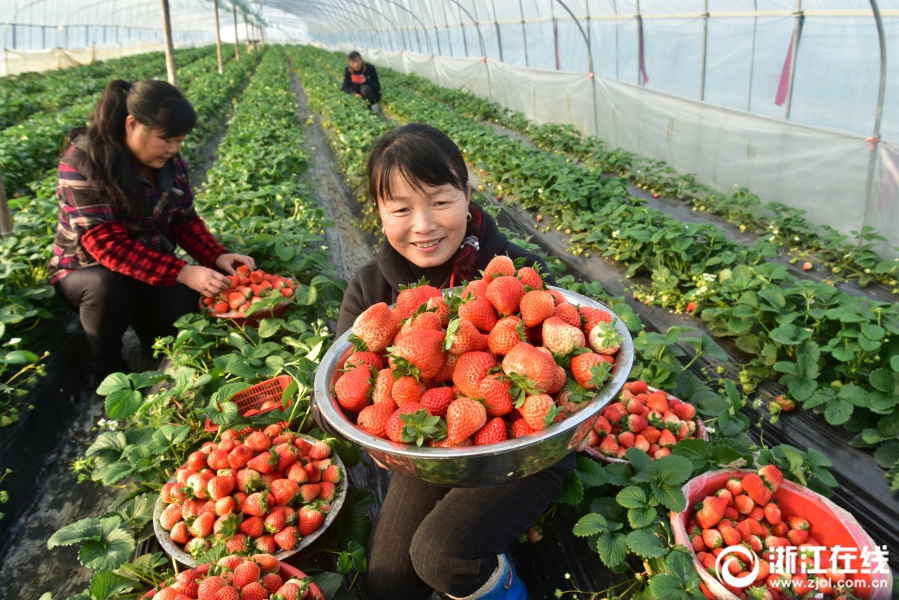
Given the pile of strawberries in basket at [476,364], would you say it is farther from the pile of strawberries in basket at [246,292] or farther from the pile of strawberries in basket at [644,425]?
the pile of strawberries in basket at [246,292]

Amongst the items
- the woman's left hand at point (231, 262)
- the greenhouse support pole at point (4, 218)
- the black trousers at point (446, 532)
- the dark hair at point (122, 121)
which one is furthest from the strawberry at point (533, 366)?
the greenhouse support pole at point (4, 218)

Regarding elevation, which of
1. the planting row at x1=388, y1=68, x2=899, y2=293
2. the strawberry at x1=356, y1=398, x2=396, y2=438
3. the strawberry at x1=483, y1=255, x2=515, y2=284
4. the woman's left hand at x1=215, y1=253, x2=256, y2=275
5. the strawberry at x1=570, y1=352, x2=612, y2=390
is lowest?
the planting row at x1=388, y1=68, x2=899, y2=293

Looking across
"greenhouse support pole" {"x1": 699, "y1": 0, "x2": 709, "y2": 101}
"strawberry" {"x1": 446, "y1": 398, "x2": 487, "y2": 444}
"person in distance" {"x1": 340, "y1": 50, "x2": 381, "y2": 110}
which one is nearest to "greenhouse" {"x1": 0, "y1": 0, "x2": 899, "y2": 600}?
"strawberry" {"x1": 446, "y1": 398, "x2": 487, "y2": 444}

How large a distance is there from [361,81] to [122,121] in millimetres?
9708

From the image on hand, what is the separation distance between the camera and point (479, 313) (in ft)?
4.40

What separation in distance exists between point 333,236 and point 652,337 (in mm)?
3430

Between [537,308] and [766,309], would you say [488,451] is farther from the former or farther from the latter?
[766,309]

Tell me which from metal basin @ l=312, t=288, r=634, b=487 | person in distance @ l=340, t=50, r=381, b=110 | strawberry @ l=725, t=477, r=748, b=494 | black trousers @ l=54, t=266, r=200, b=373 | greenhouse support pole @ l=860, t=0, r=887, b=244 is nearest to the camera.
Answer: metal basin @ l=312, t=288, r=634, b=487

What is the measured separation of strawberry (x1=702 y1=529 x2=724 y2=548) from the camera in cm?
164

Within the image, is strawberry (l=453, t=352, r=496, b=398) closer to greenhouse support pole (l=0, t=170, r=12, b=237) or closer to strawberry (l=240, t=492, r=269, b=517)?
strawberry (l=240, t=492, r=269, b=517)

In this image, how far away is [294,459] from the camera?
186cm

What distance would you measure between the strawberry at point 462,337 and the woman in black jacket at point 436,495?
1.29 feet

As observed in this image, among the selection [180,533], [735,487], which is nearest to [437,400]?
[180,533]
